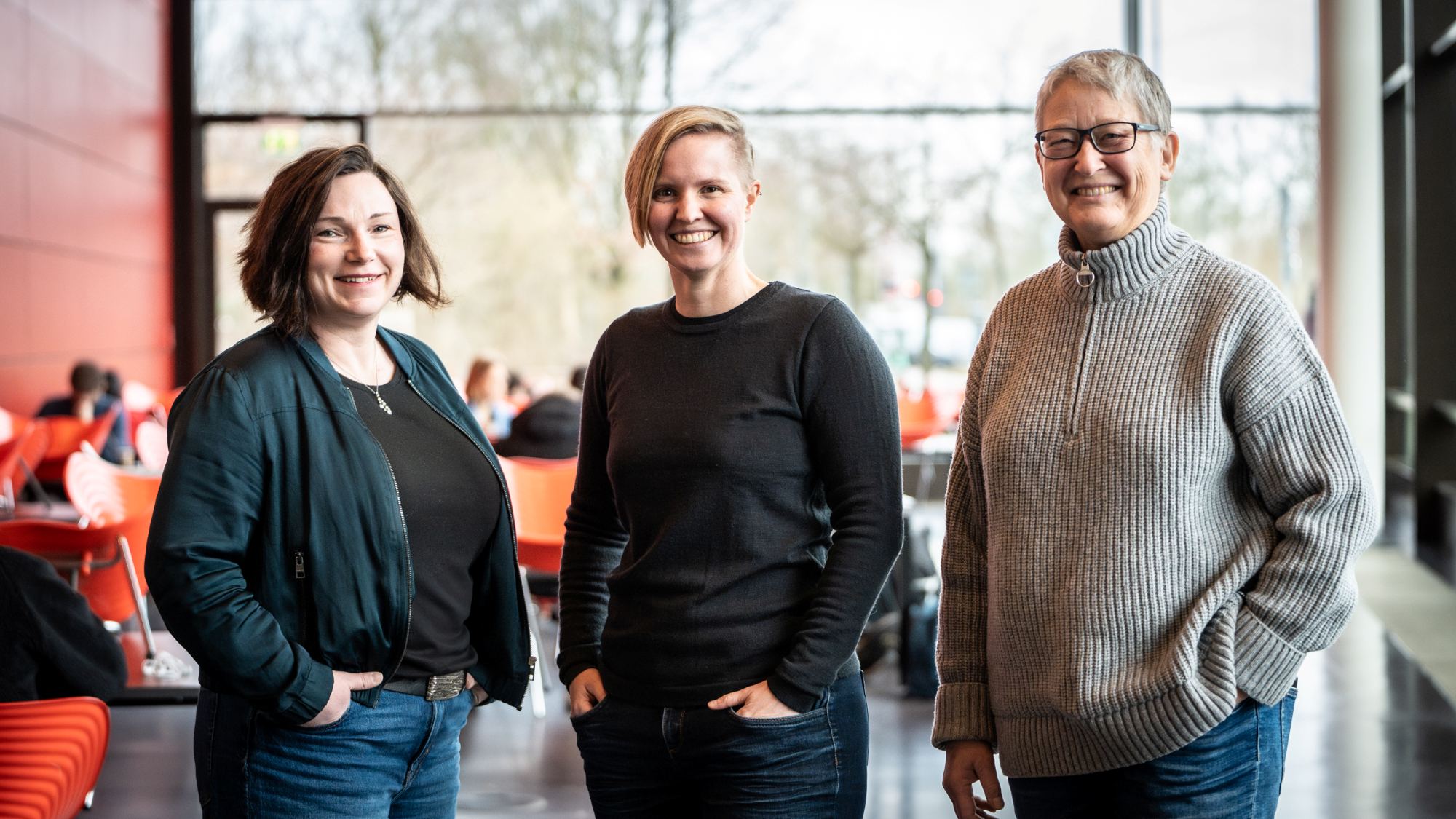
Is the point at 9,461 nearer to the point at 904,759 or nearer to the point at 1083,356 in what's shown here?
the point at 904,759

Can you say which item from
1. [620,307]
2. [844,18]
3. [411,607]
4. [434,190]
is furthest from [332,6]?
[411,607]

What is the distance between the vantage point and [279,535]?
1.67 meters

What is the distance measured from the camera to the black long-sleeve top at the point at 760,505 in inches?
66.0

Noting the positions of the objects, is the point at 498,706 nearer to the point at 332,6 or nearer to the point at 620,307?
the point at 620,307

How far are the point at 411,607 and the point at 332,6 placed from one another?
37.0 feet

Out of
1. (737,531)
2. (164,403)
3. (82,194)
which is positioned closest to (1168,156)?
(737,531)

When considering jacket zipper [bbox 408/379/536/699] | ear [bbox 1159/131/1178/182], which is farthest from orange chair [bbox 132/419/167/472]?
ear [bbox 1159/131/1178/182]

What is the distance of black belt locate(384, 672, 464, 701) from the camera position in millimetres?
1746

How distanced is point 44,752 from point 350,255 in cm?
132

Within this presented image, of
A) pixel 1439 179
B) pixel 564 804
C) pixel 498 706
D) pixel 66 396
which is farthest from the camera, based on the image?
pixel 66 396

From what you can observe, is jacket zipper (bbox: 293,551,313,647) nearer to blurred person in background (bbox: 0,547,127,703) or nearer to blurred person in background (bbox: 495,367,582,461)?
blurred person in background (bbox: 0,547,127,703)

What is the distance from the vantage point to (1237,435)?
1506 mm

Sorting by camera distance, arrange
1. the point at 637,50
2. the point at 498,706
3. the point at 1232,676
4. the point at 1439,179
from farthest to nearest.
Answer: the point at 637,50 < the point at 1439,179 < the point at 498,706 < the point at 1232,676

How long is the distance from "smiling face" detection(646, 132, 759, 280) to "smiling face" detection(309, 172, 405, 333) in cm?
37
